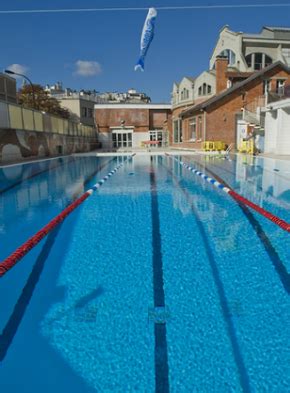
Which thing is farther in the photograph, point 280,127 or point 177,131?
point 177,131

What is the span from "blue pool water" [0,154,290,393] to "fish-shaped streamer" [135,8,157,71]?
11.9m

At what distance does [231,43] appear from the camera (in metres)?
31.3

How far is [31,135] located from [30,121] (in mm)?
842

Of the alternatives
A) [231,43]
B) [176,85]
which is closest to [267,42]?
[231,43]

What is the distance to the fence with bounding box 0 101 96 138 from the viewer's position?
15.9m

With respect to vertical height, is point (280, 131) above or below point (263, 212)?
above

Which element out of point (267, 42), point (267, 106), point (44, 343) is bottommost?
Result: point (44, 343)

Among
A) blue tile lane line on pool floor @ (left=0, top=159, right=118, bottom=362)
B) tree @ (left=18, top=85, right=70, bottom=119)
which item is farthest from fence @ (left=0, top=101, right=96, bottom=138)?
blue tile lane line on pool floor @ (left=0, top=159, right=118, bottom=362)

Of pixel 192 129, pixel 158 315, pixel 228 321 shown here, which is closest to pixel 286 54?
pixel 192 129

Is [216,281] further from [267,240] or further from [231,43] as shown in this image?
[231,43]

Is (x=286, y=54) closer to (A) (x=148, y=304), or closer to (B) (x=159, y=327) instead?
(A) (x=148, y=304)

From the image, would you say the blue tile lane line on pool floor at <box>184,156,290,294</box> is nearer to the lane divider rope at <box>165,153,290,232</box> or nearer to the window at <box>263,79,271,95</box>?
the lane divider rope at <box>165,153,290,232</box>

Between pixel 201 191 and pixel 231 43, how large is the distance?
93.5ft

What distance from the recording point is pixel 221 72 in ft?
86.1
